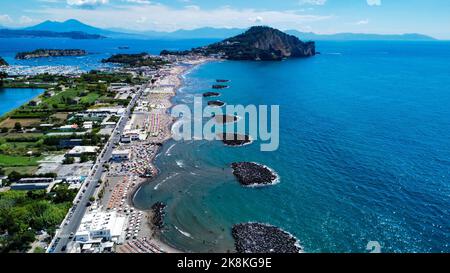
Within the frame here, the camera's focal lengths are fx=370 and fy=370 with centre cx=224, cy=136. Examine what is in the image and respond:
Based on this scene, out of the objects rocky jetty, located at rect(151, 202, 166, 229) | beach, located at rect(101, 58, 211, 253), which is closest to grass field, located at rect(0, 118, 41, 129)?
beach, located at rect(101, 58, 211, 253)

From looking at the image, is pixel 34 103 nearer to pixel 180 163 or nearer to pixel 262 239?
pixel 180 163

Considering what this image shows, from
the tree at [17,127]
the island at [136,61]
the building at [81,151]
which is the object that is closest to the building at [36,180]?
the building at [81,151]

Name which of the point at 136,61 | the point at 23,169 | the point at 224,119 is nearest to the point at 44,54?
the point at 136,61

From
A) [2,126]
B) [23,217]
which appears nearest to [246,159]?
[23,217]

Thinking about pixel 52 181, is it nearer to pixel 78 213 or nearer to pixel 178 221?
pixel 78 213

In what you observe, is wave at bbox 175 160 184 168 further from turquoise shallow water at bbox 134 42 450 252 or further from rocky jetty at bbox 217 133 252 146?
rocky jetty at bbox 217 133 252 146

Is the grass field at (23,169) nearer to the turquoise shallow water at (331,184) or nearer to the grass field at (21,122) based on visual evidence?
Result: the turquoise shallow water at (331,184)
